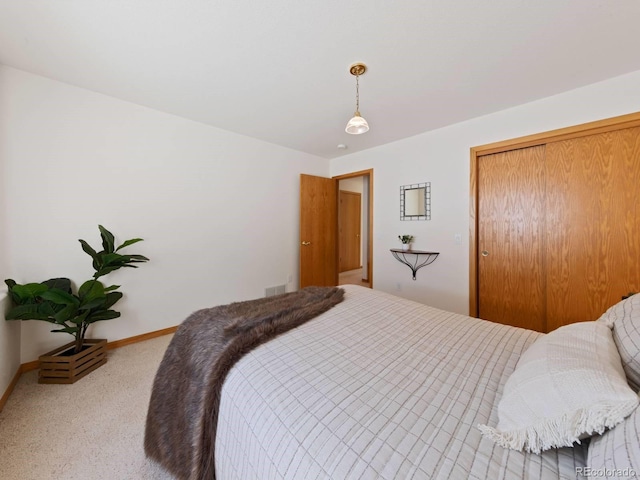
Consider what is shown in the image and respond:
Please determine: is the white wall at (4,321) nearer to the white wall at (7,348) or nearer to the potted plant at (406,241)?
the white wall at (7,348)

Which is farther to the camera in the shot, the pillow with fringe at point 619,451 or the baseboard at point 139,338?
the baseboard at point 139,338

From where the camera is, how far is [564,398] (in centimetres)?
60

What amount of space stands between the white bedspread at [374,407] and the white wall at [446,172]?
5.79 feet

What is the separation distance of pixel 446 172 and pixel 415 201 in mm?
503

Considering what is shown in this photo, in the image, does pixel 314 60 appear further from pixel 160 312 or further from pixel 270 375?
pixel 160 312

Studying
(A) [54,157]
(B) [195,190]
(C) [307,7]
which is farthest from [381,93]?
(A) [54,157]

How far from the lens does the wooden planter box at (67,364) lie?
1.85 metres

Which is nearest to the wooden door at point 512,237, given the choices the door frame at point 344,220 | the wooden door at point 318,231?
the wooden door at point 318,231

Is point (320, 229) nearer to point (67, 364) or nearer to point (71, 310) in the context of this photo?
point (71, 310)

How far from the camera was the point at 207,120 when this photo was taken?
2.83 metres

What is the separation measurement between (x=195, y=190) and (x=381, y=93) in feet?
7.63

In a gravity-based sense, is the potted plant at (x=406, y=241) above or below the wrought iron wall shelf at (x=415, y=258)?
above

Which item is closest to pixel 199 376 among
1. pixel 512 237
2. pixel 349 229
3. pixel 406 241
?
pixel 406 241

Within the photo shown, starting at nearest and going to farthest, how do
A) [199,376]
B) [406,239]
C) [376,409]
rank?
1. [376,409]
2. [199,376]
3. [406,239]
